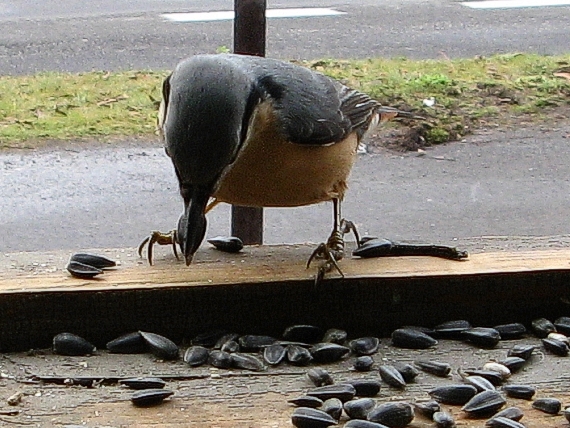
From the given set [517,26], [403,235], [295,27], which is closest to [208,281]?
[403,235]

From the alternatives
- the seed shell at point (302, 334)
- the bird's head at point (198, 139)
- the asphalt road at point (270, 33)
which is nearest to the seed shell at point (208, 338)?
the seed shell at point (302, 334)

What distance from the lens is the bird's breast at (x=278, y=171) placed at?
5.75 ft

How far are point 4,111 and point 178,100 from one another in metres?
1.50

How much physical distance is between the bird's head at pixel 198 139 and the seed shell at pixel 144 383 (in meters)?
0.18

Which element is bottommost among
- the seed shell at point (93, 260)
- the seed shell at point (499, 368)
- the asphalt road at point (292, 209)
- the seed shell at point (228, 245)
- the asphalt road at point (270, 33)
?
the asphalt road at point (292, 209)

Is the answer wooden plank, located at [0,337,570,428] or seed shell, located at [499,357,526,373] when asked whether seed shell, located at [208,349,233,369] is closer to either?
wooden plank, located at [0,337,570,428]

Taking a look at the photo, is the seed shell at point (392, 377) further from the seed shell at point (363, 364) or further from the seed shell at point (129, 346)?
the seed shell at point (129, 346)

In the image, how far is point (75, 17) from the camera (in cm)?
408

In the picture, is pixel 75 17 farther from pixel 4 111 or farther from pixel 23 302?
pixel 23 302

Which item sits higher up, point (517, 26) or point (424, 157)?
point (517, 26)

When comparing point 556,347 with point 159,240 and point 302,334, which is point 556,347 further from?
point 159,240

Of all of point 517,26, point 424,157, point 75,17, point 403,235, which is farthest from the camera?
point 517,26

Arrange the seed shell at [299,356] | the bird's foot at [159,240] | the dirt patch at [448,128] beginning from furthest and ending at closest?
the dirt patch at [448,128]
the bird's foot at [159,240]
the seed shell at [299,356]

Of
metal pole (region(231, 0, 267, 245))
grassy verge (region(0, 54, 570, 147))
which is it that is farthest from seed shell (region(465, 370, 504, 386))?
grassy verge (region(0, 54, 570, 147))
